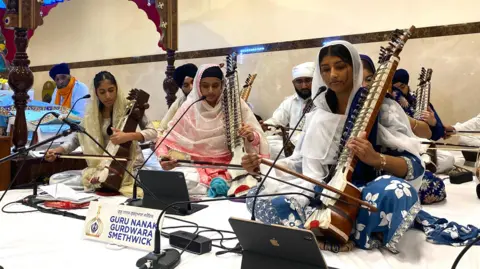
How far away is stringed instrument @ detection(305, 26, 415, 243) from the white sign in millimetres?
533

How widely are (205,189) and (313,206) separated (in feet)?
3.60

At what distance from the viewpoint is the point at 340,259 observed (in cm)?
136

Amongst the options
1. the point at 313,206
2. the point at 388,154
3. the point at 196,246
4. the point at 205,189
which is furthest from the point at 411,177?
the point at 205,189

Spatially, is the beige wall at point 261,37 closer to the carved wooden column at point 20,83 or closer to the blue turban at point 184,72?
the blue turban at point 184,72

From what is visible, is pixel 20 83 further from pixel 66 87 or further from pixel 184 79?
pixel 66 87

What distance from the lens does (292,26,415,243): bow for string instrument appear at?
1362 mm

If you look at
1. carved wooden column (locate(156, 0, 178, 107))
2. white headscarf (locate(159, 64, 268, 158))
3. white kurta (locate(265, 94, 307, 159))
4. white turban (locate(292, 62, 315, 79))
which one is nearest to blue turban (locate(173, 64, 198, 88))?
carved wooden column (locate(156, 0, 178, 107))

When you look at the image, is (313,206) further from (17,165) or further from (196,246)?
(17,165)

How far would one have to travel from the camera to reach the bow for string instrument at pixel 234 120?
7.77ft

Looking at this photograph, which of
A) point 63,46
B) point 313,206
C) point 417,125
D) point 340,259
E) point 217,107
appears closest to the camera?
point 340,259

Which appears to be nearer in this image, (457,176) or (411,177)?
(411,177)

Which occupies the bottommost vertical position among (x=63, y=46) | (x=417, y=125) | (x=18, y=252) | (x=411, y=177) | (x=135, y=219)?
(x=18, y=252)

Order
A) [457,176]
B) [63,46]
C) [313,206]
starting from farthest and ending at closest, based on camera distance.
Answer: [63,46] < [457,176] < [313,206]

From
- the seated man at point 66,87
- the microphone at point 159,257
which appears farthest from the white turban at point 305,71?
the microphone at point 159,257
